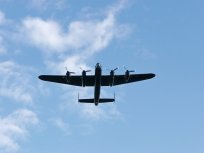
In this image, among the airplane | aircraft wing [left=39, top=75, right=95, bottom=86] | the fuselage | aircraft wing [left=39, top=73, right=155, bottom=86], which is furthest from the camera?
aircraft wing [left=39, top=73, right=155, bottom=86]

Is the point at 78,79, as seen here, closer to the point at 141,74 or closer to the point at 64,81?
the point at 64,81

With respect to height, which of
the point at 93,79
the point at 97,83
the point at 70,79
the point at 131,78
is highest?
the point at 131,78

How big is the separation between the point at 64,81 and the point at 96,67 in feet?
33.4

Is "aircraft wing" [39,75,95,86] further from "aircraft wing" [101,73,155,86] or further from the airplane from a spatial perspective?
"aircraft wing" [101,73,155,86]

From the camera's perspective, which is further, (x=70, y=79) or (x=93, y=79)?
(x=70, y=79)

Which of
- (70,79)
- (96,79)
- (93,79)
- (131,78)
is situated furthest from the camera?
(131,78)

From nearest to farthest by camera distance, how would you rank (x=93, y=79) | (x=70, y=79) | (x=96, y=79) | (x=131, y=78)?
(x=96, y=79) < (x=93, y=79) < (x=70, y=79) < (x=131, y=78)

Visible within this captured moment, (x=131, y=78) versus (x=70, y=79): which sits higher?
(x=131, y=78)

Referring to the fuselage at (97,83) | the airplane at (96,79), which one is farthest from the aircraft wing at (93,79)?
the fuselage at (97,83)

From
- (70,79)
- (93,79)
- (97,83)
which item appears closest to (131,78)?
(93,79)

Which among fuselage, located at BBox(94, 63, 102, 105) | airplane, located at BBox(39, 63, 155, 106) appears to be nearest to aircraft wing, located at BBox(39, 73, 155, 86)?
airplane, located at BBox(39, 63, 155, 106)

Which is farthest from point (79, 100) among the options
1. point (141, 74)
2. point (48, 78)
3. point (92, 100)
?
point (141, 74)

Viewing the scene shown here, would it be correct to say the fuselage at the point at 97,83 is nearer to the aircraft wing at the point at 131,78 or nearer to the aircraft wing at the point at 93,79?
the aircraft wing at the point at 93,79

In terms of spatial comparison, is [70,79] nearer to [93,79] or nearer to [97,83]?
[93,79]
